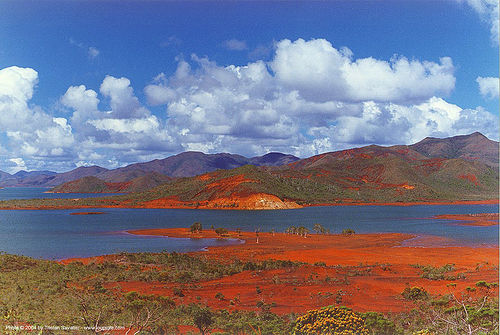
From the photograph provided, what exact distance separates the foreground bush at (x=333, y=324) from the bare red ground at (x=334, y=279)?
7465 millimetres

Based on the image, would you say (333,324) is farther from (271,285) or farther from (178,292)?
(271,285)

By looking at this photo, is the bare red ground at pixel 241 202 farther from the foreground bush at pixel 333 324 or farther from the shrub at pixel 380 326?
the foreground bush at pixel 333 324

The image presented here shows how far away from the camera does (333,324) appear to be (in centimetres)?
1087

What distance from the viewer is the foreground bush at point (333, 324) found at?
10.7 m

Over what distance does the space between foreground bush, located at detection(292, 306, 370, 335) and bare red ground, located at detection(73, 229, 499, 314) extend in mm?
7465

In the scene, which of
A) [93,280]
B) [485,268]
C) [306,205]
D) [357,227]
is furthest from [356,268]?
[306,205]

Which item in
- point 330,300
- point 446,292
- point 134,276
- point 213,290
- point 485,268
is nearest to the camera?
point 330,300

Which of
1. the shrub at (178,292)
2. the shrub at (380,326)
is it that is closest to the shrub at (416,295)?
the shrub at (380,326)

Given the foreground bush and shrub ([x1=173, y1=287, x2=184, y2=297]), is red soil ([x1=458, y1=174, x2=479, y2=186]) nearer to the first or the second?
shrub ([x1=173, y1=287, x2=184, y2=297])

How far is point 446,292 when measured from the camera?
2248cm

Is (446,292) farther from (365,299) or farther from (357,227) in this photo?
(357,227)

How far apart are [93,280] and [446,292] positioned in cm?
2425

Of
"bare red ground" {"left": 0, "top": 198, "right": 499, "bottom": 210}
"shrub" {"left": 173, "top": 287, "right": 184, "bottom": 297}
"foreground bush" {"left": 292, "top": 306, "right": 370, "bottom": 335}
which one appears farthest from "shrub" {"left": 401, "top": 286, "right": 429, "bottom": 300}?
"bare red ground" {"left": 0, "top": 198, "right": 499, "bottom": 210}

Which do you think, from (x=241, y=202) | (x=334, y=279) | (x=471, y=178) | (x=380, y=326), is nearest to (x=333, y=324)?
(x=380, y=326)
